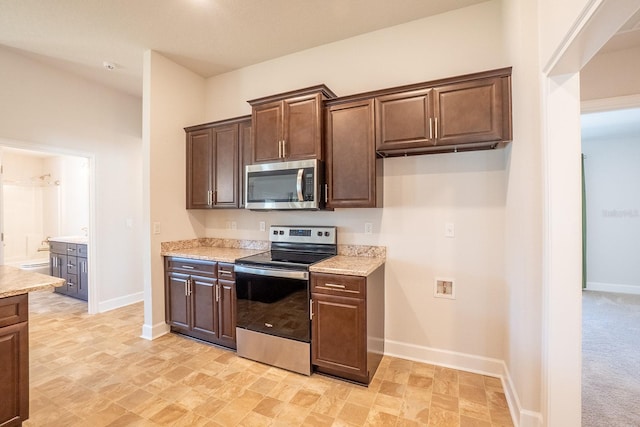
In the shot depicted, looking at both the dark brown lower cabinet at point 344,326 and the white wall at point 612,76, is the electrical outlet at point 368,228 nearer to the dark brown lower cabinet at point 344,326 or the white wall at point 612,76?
the dark brown lower cabinet at point 344,326

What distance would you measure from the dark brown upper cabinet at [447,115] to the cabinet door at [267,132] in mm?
981

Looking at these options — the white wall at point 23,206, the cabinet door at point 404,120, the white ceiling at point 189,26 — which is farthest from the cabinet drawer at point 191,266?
the white wall at point 23,206

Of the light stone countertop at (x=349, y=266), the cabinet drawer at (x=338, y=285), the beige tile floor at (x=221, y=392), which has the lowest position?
the beige tile floor at (x=221, y=392)

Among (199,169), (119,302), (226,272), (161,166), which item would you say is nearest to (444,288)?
(226,272)

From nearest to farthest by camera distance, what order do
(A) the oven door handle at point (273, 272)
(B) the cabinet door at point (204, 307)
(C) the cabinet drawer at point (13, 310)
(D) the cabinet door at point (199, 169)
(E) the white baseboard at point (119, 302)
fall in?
(C) the cabinet drawer at point (13, 310) < (A) the oven door handle at point (273, 272) < (B) the cabinet door at point (204, 307) < (D) the cabinet door at point (199, 169) < (E) the white baseboard at point (119, 302)

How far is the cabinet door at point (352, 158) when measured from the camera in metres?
2.38

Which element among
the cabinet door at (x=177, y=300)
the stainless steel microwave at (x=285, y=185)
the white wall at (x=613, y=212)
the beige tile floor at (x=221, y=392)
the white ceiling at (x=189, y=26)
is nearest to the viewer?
the beige tile floor at (x=221, y=392)

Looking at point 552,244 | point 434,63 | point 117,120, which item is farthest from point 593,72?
point 117,120

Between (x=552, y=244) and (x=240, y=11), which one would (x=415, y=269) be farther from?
(x=240, y=11)

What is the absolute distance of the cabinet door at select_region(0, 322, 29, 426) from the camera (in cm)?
161

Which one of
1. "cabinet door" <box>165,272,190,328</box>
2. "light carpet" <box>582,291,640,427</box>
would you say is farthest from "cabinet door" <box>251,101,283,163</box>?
"light carpet" <box>582,291,640,427</box>

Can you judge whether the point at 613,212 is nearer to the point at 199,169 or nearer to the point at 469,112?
the point at 469,112

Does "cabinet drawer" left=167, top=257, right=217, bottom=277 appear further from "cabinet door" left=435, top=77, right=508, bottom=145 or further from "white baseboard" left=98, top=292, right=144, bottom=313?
"cabinet door" left=435, top=77, right=508, bottom=145

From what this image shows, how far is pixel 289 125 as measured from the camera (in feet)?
8.71
